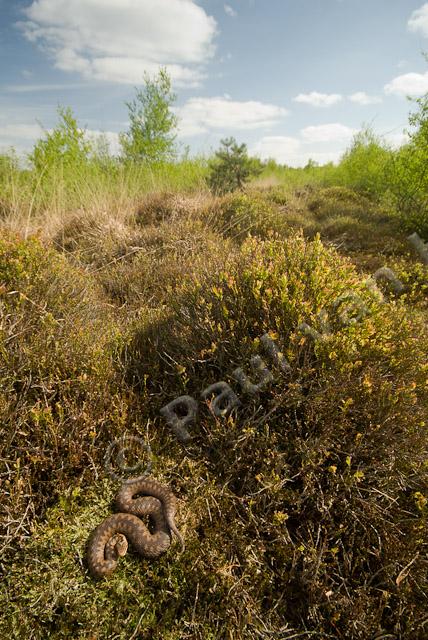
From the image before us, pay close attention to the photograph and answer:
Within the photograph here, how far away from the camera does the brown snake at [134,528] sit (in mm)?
2184

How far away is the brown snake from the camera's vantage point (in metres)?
2.18

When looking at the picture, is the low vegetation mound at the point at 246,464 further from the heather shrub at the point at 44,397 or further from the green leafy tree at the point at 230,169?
the green leafy tree at the point at 230,169

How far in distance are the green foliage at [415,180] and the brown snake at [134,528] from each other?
837 centimetres

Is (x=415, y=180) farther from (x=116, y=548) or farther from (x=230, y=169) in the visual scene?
(x=116, y=548)

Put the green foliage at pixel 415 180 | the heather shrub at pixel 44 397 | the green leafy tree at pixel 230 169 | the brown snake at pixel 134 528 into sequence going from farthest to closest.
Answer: the green leafy tree at pixel 230 169 < the green foliage at pixel 415 180 < the heather shrub at pixel 44 397 < the brown snake at pixel 134 528

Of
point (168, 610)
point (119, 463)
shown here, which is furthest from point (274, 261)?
point (168, 610)

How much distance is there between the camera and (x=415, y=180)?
8094 mm

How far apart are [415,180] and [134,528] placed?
9.19 metres

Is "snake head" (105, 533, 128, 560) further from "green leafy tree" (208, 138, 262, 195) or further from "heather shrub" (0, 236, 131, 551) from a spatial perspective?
"green leafy tree" (208, 138, 262, 195)

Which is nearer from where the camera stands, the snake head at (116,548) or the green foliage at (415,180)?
the snake head at (116,548)

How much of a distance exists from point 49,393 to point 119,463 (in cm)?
79

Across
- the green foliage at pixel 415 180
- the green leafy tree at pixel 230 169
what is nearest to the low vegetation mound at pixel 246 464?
the green foliage at pixel 415 180

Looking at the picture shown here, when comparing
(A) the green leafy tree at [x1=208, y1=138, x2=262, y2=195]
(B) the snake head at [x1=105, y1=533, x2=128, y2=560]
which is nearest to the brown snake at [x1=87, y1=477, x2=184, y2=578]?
(B) the snake head at [x1=105, y1=533, x2=128, y2=560]

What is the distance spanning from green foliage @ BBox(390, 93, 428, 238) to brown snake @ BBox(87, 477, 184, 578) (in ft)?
27.4
